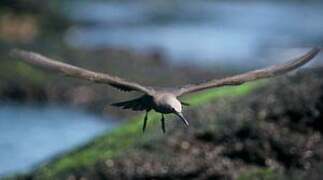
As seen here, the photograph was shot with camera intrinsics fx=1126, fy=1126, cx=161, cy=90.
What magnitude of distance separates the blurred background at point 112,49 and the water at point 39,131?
0.02 metres

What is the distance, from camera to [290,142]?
11.3 metres

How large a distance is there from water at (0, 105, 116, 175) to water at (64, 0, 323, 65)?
7.78 m

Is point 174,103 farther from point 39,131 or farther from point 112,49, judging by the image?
point 112,49

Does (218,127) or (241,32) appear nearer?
(218,127)

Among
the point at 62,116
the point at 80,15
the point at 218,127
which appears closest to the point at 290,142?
the point at 218,127

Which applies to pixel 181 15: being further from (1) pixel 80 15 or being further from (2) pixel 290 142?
(2) pixel 290 142

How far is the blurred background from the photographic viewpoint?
66.9ft

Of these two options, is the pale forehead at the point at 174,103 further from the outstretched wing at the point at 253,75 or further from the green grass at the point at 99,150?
the green grass at the point at 99,150

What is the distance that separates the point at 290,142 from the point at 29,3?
2399cm

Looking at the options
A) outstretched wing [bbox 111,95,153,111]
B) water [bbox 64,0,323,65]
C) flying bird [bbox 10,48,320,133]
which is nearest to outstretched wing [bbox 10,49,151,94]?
flying bird [bbox 10,48,320,133]

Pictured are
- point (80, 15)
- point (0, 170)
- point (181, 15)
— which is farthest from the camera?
point (181, 15)

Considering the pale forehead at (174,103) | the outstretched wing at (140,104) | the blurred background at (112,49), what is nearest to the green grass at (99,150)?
the blurred background at (112,49)

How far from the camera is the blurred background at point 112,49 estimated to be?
66.9 ft

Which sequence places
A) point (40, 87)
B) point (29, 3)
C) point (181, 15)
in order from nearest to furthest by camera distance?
point (40, 87) → point (29, 3) → point (181, 15)
